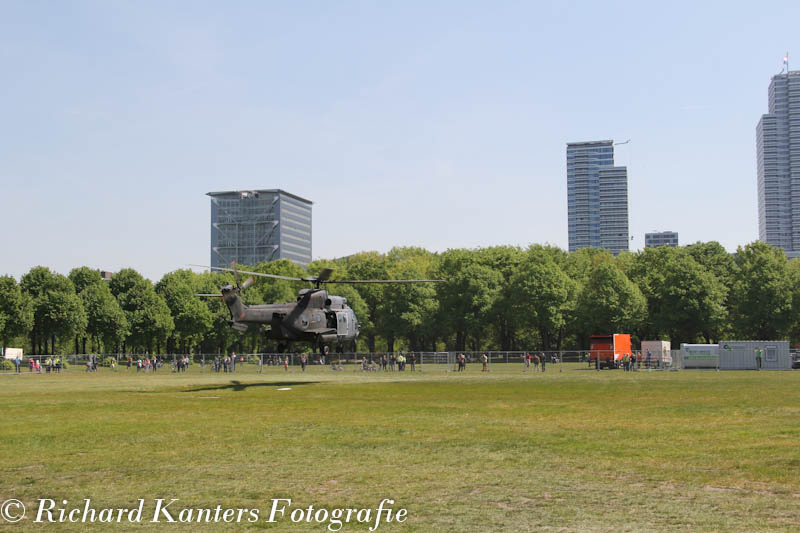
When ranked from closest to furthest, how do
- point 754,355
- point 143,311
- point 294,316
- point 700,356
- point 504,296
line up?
point 294,316
point 754,355
point 700,356
point 143,311
point 504,296

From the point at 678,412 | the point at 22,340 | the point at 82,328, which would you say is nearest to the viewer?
the point at 678,412

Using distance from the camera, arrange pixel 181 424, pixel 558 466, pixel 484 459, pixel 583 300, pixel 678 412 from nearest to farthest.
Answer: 1. pixel 558 466
2. pixel 484 459
3. pixel 181 424
4. pixel 678 412
5. pixel 583 300

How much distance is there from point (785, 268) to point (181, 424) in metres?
95.0

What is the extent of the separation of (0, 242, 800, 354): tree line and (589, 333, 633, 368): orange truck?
80.8 feet

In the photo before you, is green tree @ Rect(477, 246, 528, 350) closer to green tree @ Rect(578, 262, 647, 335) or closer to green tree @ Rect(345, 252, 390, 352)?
green tree @ Rect(578, 262, 647, 335)

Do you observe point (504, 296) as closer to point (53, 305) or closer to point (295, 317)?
point (53, 305)

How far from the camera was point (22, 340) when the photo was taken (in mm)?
134125

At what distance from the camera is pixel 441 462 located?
15.6 m

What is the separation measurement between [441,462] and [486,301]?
9295 centimetres

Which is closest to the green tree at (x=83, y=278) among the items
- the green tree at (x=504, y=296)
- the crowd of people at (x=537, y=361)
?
the green tree at (x=504, y=296)

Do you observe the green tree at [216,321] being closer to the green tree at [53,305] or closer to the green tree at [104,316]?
the green tree at [104,316]

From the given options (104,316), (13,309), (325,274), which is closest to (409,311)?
(104,316)

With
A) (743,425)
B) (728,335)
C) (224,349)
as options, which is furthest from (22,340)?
(743,425)

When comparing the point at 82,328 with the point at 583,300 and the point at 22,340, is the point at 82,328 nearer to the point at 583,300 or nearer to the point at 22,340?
the point at 22,340
